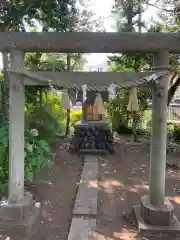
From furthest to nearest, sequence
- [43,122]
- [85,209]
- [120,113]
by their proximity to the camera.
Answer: [120,113] < [43,122] < [85,209]

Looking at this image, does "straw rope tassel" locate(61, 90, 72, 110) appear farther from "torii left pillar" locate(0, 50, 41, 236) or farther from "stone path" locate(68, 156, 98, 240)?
"stone path" locate(68, 156, 98, 240)

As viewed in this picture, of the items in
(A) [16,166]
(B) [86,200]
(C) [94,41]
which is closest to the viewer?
(C) [94,41]

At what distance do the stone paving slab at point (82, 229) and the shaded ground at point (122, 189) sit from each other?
0.29ft

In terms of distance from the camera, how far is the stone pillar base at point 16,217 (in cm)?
330

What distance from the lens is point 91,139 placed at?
8219mm

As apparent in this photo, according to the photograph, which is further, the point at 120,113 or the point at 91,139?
the point at 120,113

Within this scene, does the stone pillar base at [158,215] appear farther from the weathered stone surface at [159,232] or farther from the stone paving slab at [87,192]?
Answer: the stone paving slab at [87,192]

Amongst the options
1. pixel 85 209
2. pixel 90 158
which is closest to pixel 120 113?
pixel 90 158

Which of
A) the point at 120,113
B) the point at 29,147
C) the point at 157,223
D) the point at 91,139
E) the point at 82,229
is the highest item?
the point at 120,113

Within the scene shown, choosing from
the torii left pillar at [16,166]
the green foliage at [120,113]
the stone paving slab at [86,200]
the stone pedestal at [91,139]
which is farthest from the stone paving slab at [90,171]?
the green foliage at [120,113]

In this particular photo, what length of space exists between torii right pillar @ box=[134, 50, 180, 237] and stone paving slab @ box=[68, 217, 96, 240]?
0.64 metres

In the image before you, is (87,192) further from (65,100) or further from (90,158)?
(90,158)

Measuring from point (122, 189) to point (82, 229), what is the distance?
183 centimetres

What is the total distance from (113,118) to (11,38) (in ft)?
28.1
